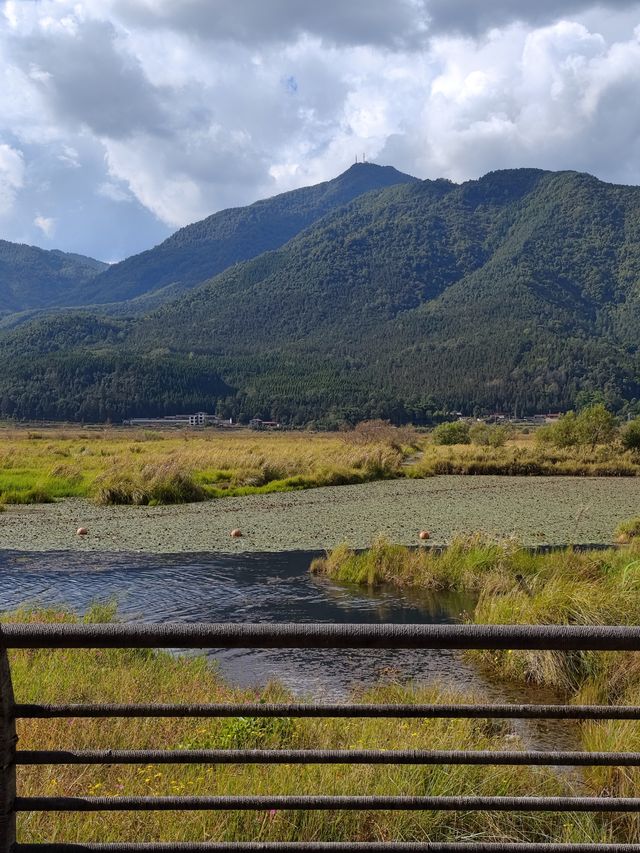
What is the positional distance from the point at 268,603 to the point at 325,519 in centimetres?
1006

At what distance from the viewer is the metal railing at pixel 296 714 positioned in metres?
2.28

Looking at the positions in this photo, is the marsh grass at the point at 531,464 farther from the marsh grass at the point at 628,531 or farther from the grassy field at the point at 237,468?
the marsh grass at the point at 628,531

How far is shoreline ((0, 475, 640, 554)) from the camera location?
57.5 ft

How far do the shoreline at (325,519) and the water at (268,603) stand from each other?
152cm

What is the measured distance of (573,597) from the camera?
8445 mm

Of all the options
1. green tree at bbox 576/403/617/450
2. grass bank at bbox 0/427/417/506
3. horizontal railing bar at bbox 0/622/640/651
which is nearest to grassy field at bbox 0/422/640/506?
grass bank at bbox 0/427/417/506

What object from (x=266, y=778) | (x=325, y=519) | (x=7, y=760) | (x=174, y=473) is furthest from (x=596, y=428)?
(x=7, y=760)

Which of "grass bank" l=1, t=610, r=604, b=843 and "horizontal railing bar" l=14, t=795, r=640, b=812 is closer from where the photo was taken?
"horizontal railing bar" l=14, t=795, r=640, b=812

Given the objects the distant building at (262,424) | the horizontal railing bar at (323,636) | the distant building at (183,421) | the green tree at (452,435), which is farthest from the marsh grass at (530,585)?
the distant building at (183,421)

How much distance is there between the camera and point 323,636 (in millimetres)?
2301

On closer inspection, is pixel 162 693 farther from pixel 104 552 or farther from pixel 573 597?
pixel 104 552

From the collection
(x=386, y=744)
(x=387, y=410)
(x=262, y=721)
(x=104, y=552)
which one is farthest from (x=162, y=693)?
(x=387, y=410)

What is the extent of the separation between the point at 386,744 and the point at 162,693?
6.97 ft

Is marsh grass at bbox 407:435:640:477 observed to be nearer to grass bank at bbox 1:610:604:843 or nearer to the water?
the water
